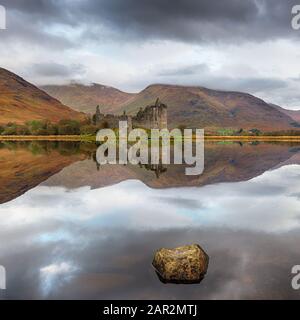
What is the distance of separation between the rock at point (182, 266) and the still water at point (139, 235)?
0.22m

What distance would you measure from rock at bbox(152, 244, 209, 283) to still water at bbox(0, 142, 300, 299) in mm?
218

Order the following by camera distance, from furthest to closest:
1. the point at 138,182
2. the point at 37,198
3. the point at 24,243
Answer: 1. the point at 138,182
2. the point at 37,198
3. the point at 24,243

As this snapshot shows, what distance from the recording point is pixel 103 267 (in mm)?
10336

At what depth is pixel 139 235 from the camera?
1330 centimetres

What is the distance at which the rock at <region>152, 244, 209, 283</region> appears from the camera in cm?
948

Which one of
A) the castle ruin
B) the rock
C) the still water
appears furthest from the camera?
the castle ruin

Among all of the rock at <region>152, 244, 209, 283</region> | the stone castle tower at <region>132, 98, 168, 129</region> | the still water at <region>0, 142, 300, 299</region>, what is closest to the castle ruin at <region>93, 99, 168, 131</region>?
the stone castle tower at <region>132, 98, 168, 129</region>

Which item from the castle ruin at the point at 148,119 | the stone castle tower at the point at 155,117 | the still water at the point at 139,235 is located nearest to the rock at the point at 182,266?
the still water at the point at 139,235

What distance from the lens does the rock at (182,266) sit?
9484 mm

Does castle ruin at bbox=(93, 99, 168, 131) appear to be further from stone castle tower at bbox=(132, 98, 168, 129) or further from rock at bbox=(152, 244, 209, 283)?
rock at bbox=(152, 244, 209, 283)

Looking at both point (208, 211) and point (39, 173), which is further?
point (39, 173)

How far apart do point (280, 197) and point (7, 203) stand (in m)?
13.1
